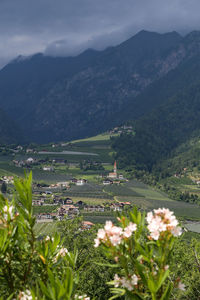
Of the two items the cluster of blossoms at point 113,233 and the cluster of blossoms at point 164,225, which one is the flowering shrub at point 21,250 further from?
the cluster of blossoms at point 164,225

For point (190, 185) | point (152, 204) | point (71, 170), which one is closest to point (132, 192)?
point (152, 204)

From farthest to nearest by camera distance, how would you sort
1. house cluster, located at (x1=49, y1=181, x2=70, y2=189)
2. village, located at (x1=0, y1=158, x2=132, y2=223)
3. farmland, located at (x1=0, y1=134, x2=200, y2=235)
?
1. house cluster, located at (x1=49, y1=181, x2=70, y2=189)
2. farmland, located at (x1=0, y1=134, x2=200, y2=235)
3. village, located at (x1=0, y1=158, x2=132, y2=223)

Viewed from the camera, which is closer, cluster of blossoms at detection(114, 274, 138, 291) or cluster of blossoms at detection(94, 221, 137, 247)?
cluster of blossoms at detection(94, 221, 137, 247)

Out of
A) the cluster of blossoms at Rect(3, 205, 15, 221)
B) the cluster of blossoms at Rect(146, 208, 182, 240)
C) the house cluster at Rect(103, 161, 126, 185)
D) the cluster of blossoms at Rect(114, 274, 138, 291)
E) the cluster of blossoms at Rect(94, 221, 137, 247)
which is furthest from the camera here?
the house cluster at Rect(103, 161, 126, 185)

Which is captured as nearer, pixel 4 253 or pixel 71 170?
pixel 4 253

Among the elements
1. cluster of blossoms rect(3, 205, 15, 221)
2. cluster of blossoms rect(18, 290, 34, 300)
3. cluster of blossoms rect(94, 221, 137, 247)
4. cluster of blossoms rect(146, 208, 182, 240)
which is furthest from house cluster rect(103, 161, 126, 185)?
cluster of blossoms rect(146, 208, 182, 240)

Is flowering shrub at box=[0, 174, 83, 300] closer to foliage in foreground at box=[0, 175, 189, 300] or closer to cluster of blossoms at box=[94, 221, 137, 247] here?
foliage in foreground at box=[0, 175, 189, 300]

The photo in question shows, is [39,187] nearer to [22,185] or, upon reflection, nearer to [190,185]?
[190,185]

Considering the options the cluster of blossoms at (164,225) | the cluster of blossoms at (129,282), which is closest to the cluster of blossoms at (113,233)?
the cluster of blossoms at (164,225)
